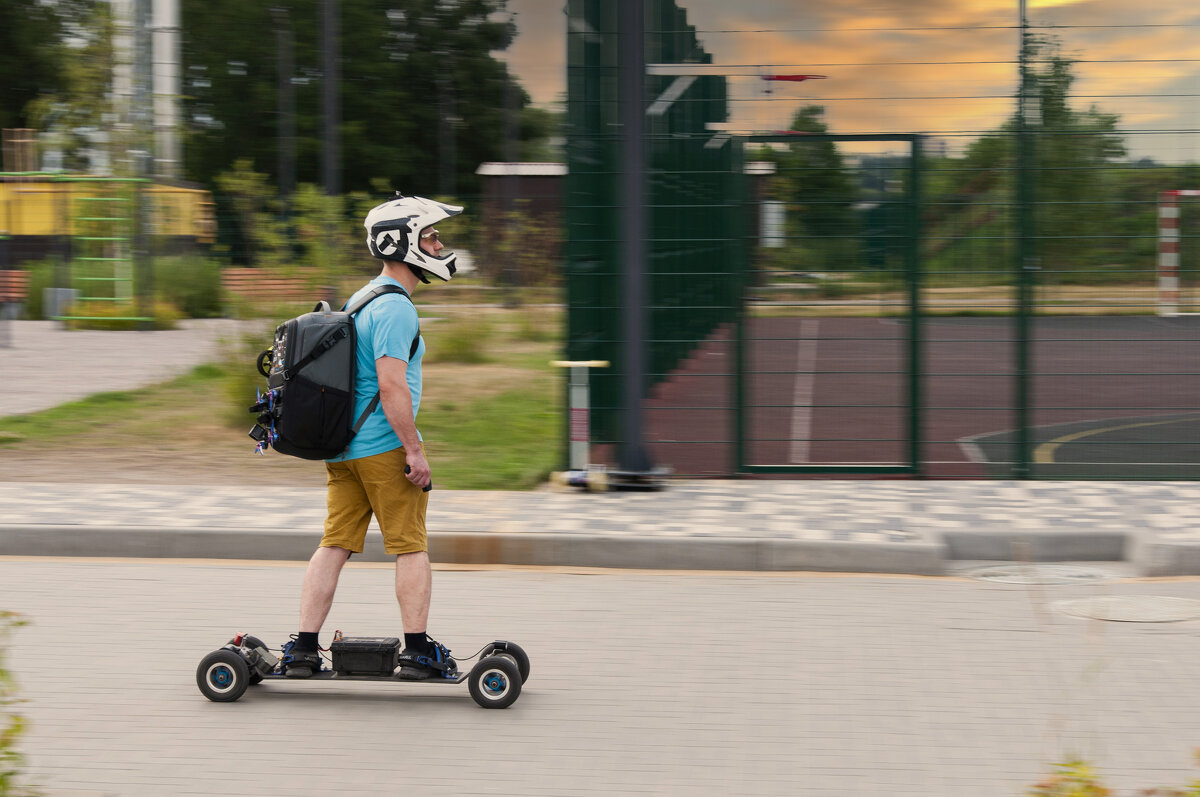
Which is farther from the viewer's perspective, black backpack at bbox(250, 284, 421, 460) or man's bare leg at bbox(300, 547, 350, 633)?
man's bare leg at bbox(300, 547, 350, 633)

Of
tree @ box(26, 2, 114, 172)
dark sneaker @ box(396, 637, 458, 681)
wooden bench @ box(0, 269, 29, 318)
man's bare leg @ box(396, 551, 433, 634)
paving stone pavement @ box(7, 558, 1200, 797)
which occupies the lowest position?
paving stone pavement @ box(7, 558, 1200, 797)

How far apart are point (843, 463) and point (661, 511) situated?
2195 mm

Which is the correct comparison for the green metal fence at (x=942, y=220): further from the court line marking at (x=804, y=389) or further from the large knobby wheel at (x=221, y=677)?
the large knobby wheel at (x=221, y=677)

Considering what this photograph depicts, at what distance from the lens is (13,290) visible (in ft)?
91.5

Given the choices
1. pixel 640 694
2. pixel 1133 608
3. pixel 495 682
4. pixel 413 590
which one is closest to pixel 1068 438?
pixel 1133 608

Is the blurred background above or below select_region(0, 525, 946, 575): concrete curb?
above

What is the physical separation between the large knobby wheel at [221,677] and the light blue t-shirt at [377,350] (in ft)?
2.79

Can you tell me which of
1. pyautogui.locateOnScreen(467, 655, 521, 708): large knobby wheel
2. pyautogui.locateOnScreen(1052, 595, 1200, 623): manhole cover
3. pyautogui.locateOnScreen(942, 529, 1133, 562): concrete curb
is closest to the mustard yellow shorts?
pyautogui.locateOnScreen(467, 655, 521, 708): large knobby wheel

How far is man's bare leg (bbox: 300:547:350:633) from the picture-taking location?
214 inches

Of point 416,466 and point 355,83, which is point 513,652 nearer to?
point 416,466

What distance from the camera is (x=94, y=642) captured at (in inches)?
248

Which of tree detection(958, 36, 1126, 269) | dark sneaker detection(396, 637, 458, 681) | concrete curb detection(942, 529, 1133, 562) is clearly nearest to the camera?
dark sneaker detection(396, 637, 458, 681)

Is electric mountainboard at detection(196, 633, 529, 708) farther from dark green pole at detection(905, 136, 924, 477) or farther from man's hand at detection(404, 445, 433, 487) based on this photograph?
dark green pole at detection(905, 136, 924, 477)

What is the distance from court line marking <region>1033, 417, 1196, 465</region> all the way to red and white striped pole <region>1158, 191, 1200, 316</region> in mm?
1397
